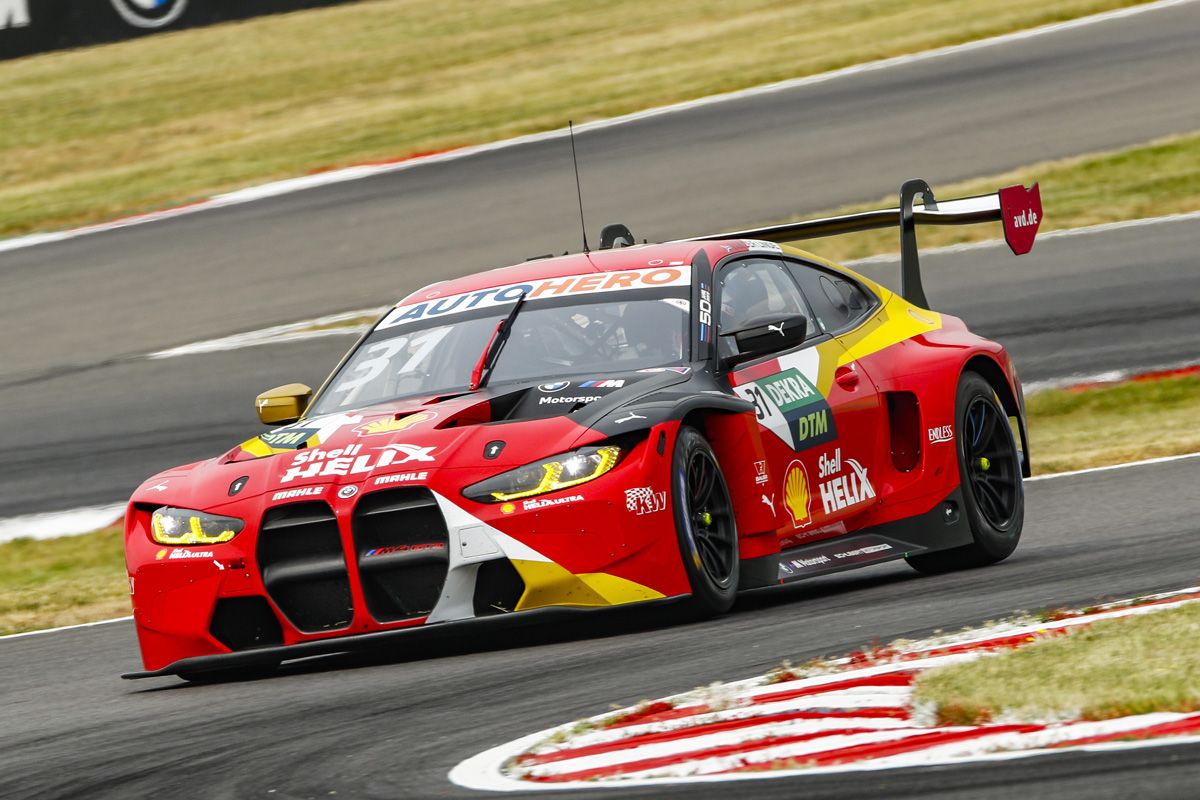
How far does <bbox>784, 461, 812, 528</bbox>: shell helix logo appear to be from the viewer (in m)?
7.23

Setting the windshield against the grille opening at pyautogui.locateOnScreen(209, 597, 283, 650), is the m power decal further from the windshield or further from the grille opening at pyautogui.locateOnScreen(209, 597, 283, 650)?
the grille opening at pyautogui.locateOnScreen(209, 597, 283, 650)

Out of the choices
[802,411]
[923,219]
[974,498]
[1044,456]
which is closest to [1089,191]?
[1044,456]

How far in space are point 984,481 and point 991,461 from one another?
14 centimetres

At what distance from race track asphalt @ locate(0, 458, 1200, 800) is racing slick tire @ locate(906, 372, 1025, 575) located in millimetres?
137

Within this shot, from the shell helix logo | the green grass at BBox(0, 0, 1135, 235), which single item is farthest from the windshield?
the green grass at BBox(0, 0, 1135, 235)

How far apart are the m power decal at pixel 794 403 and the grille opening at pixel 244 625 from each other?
6.11ft

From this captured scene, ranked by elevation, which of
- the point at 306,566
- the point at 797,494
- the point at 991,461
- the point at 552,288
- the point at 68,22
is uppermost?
the point at 68,22

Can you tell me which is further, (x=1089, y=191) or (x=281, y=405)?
(x=1089, y=191)

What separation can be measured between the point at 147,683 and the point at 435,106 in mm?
17727

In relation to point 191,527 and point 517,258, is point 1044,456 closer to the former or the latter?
point 517,258

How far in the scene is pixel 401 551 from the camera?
250 inches

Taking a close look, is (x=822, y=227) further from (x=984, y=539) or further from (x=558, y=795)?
(x=558, y=795)

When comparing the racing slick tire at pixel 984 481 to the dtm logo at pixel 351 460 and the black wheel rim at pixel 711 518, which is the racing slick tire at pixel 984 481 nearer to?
the black wheel rim at pixel 711 518

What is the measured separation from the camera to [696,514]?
6652 millimetres
